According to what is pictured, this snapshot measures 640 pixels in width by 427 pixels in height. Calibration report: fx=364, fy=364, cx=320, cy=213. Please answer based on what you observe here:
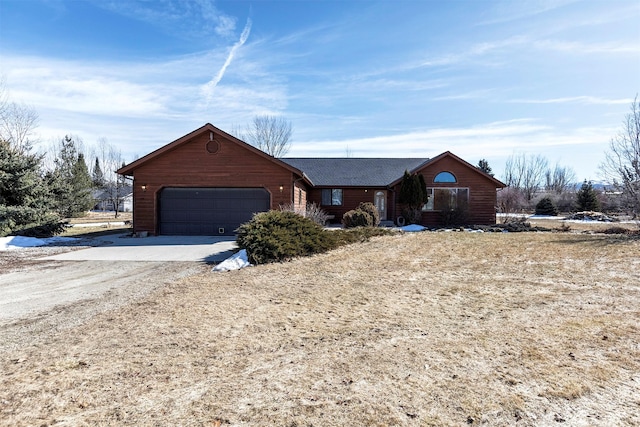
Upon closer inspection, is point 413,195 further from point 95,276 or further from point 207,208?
point 95,276

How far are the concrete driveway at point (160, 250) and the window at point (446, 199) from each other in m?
11.6

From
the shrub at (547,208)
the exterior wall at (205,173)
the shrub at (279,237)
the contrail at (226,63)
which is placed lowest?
the shrub at (279,237)

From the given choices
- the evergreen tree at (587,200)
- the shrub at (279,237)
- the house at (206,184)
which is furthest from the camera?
the evergreen tree at (587,200)

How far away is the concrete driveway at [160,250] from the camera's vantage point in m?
10.1

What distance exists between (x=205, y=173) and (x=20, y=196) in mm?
7455

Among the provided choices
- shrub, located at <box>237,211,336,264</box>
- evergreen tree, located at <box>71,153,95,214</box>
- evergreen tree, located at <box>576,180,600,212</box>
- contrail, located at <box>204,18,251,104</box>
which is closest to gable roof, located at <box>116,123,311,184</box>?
contrail, located at <box>204,18,251,104</box>

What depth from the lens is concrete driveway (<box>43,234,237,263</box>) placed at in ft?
33.0

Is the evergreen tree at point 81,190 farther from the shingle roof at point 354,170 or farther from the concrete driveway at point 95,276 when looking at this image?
the concrete driveway at point 95,276

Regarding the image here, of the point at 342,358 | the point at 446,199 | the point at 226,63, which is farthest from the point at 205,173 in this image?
the point at 342,358

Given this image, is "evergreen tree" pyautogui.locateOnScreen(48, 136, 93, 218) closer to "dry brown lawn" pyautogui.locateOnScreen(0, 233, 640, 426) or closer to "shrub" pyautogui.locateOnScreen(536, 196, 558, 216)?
"dry brown lawn" pyautogui.locateOnScreen(0, 233, 640, 426)

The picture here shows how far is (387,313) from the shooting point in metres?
4.96

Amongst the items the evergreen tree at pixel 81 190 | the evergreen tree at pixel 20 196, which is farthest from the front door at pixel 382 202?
the evergreen tree at pixel 81 190

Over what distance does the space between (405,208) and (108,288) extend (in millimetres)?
15999

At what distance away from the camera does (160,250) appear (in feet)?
37.9
